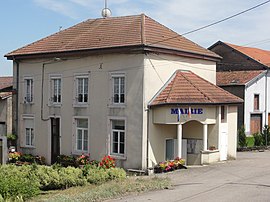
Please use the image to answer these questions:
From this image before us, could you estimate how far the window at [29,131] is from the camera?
2933 centimetres

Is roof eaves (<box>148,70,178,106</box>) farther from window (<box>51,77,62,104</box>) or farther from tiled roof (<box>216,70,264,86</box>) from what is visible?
tiled roof (<box>216,70,264,86</box>)

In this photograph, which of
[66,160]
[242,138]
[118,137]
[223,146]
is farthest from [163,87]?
[242,138]

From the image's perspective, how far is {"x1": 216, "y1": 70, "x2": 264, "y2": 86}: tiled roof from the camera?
4306cm

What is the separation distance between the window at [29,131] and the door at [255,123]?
23146 millimetres

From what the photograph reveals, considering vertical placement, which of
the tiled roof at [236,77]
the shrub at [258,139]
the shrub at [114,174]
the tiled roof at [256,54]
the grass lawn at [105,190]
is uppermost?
the tiled roof at [256,54]

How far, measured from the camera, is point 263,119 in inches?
1823

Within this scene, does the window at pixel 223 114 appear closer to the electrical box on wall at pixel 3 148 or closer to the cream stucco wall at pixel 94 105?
the cream stucco wall at pixel 94 105

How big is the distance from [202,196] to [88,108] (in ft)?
38.8

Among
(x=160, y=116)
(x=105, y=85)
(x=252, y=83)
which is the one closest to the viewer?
(x=160, y=116)

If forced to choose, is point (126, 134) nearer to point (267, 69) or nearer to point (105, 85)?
point (105, 85)

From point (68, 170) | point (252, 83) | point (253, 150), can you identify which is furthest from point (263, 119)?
point (68, 170)

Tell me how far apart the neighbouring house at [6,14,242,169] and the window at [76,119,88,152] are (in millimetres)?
56

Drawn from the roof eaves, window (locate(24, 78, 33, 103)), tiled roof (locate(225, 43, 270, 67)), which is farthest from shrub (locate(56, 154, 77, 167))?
tiled roof (locate(225, 43, 270, 67))

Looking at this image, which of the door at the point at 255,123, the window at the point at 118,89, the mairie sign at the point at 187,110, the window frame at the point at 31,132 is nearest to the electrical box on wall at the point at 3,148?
the window at the point at 118,89
